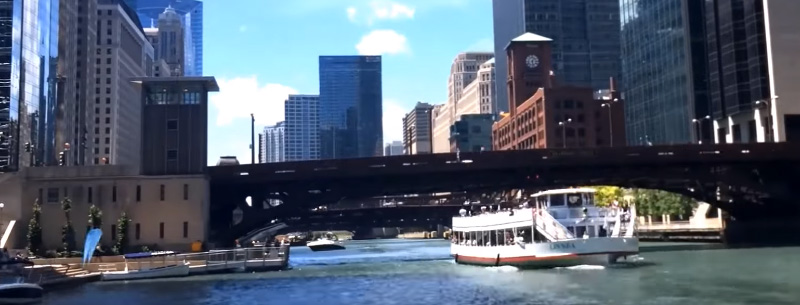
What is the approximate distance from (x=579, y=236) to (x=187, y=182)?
132 feet

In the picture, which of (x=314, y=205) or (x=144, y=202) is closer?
(x=144, y=202)

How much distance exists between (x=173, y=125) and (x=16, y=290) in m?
43.4

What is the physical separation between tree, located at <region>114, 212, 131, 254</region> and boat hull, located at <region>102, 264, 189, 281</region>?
1446 centimetres

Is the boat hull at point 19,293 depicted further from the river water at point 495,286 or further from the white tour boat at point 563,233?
the white tour boat at point 563,233

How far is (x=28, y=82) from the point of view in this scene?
149 metres

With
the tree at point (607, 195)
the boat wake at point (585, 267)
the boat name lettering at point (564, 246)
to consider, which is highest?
the tree at point (607, 195)

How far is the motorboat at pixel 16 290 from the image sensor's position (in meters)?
49.6

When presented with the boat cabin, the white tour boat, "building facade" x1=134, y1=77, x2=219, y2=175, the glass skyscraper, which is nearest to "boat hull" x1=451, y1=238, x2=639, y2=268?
the white tour boat

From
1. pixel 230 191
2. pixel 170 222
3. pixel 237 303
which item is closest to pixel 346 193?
pixel 230 191

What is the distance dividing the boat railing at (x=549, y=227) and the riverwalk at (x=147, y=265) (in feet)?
84.8

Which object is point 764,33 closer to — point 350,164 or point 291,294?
point 350,164

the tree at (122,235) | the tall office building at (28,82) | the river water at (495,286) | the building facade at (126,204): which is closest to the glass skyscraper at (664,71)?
the river water at (495,286)

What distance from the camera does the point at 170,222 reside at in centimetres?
9000

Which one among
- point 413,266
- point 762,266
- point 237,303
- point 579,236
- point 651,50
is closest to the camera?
point 237,303
